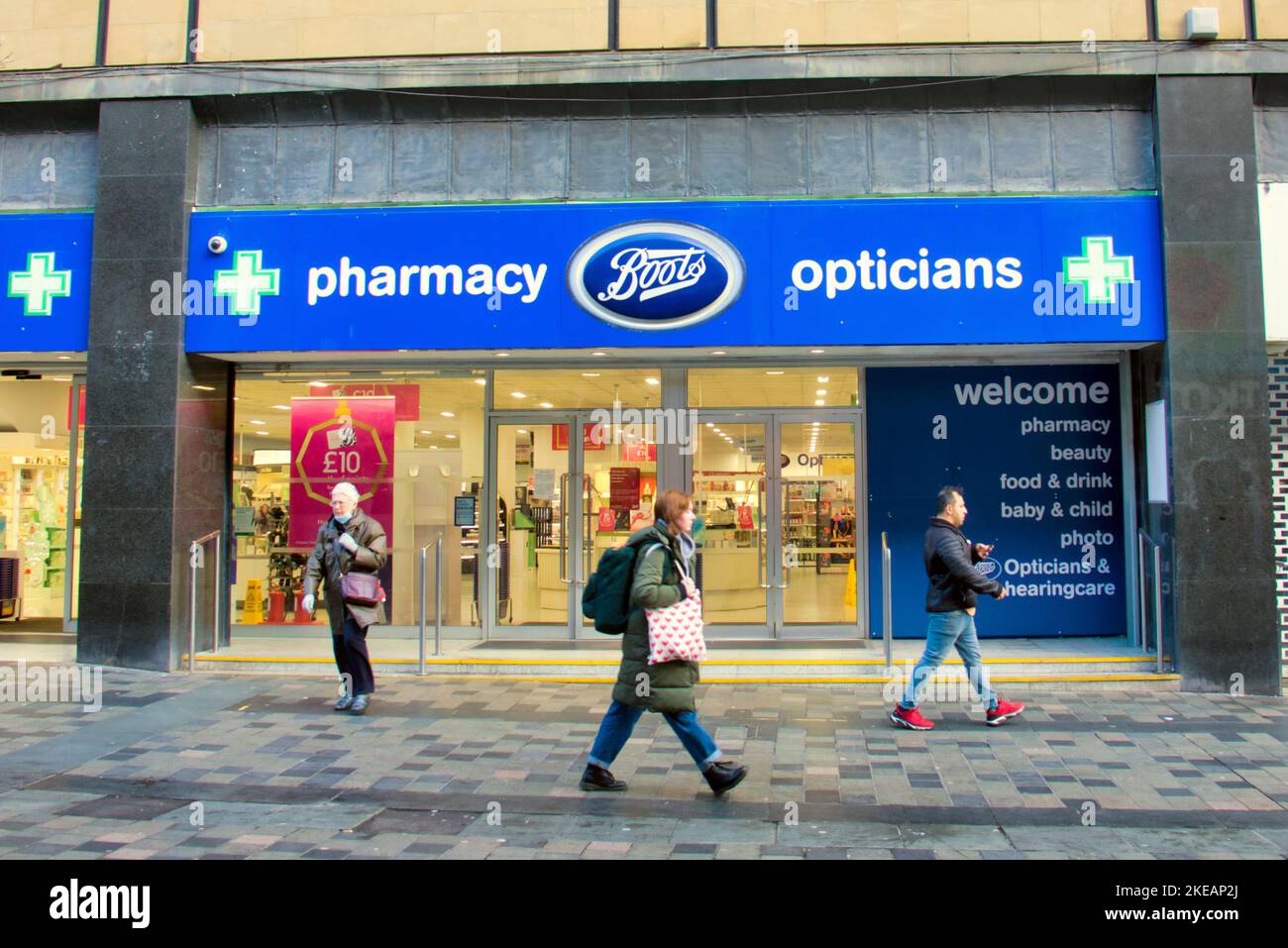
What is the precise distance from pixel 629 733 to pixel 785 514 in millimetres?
5072

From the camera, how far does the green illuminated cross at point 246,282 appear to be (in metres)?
9.57

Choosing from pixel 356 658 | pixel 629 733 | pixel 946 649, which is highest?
pixel 946 649

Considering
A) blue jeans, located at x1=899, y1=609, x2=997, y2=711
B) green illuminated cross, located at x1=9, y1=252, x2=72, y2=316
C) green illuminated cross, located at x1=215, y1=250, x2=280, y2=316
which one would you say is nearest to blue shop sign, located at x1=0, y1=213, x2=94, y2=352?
green illuminated cross, located at x1=9, y1=252, x2=72, y2=316

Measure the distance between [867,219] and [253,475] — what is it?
6837 mm

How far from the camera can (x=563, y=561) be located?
34.5 feet

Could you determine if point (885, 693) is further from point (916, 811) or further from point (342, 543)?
point (342, 543)

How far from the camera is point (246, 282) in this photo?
9.59m

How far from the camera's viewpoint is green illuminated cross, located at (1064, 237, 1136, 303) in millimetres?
8883

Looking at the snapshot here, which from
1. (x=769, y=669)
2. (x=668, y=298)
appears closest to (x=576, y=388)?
(x=668, y=298)

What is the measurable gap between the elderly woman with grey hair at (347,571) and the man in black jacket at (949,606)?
160 inches

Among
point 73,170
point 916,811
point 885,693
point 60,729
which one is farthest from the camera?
point 73,170

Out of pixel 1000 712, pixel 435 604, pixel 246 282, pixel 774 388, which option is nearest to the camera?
pixel 1000 712

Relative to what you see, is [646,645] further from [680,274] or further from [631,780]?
[680,274]

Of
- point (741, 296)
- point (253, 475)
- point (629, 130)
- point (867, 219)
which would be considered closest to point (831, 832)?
point (741, 296)
